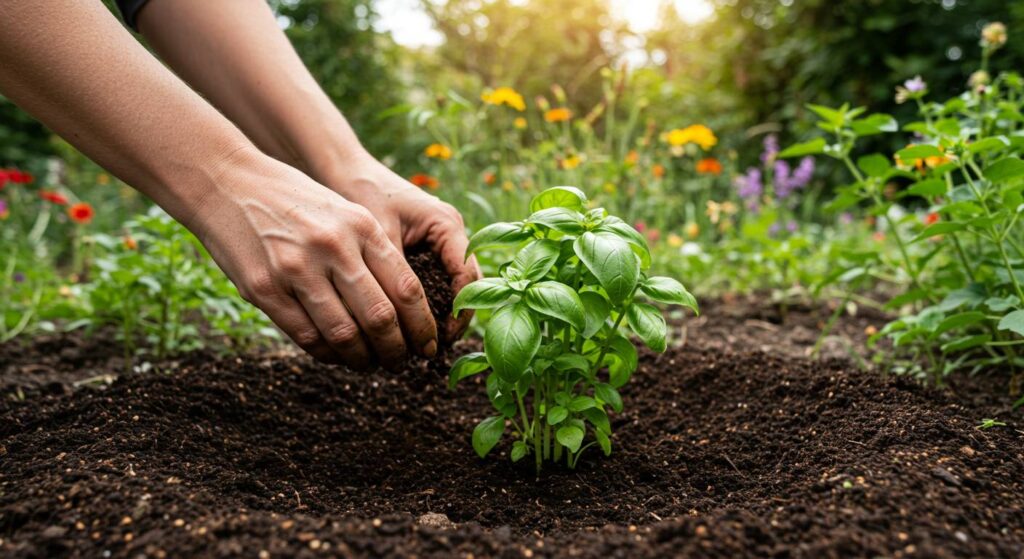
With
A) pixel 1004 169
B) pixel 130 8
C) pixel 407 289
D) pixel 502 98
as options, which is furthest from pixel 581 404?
pixel 502 98

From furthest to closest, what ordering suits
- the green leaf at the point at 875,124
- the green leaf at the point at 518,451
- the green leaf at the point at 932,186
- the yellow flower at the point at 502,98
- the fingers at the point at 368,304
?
the yellow flower at the point at 502,98 < the green leaf at the point at 875,124 < the green leaf at the point at 932,186 < the green leaf at the point at 518,451 < the fingers at the point at 368,304

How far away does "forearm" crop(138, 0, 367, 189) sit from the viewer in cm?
183

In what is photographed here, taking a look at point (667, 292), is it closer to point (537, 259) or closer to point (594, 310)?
point (594, 310)

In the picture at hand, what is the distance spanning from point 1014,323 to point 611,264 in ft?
2.89

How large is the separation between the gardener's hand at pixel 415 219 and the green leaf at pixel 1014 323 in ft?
3.72

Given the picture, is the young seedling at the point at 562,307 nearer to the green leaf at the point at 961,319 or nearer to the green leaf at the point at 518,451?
the green leaf at the point at 518,451

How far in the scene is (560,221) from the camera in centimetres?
140

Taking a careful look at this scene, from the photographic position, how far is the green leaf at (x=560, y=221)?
1392mm

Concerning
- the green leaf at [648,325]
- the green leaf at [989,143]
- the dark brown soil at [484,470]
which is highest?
the green leaf at [989,143]

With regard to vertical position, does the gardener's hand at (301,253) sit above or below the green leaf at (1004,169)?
below

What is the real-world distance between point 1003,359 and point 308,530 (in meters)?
1.78

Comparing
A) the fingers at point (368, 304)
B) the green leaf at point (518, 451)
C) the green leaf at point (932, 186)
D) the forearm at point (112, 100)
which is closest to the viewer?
the forearm at point (112, 100)

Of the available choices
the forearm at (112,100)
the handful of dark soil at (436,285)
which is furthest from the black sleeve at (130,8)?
the handful of dark soil at (436,285)

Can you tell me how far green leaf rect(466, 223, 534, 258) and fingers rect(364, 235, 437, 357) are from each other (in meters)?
0.13
